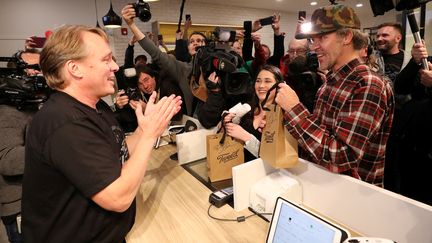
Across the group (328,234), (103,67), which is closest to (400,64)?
(328,234)

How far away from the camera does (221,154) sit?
1.40 m

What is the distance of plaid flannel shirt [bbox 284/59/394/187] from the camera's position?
0.90m

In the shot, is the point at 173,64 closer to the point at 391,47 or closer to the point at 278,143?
Result: the point at 278,143

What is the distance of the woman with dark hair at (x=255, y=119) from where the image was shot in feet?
4.63

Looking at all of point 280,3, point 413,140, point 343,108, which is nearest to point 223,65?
point 343,108

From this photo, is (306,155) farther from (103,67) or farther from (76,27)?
(76,27)

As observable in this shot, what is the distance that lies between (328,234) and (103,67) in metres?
0.84

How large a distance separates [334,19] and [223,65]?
646 millimetres

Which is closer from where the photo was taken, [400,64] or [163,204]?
[163,204]

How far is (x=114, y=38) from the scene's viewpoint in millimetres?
5121

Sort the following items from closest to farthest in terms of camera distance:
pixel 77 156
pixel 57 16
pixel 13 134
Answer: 1. pixel 77 156
2. pixel 13 134
3. pixel 57 16

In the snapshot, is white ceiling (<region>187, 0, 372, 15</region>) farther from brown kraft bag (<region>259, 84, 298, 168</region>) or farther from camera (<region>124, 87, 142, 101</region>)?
brown kraft bag (<region>259, 84, 298, 168</region>)

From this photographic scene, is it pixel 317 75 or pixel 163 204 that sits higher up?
pixel 317 75

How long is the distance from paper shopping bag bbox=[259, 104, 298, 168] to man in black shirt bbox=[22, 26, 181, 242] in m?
0.46
